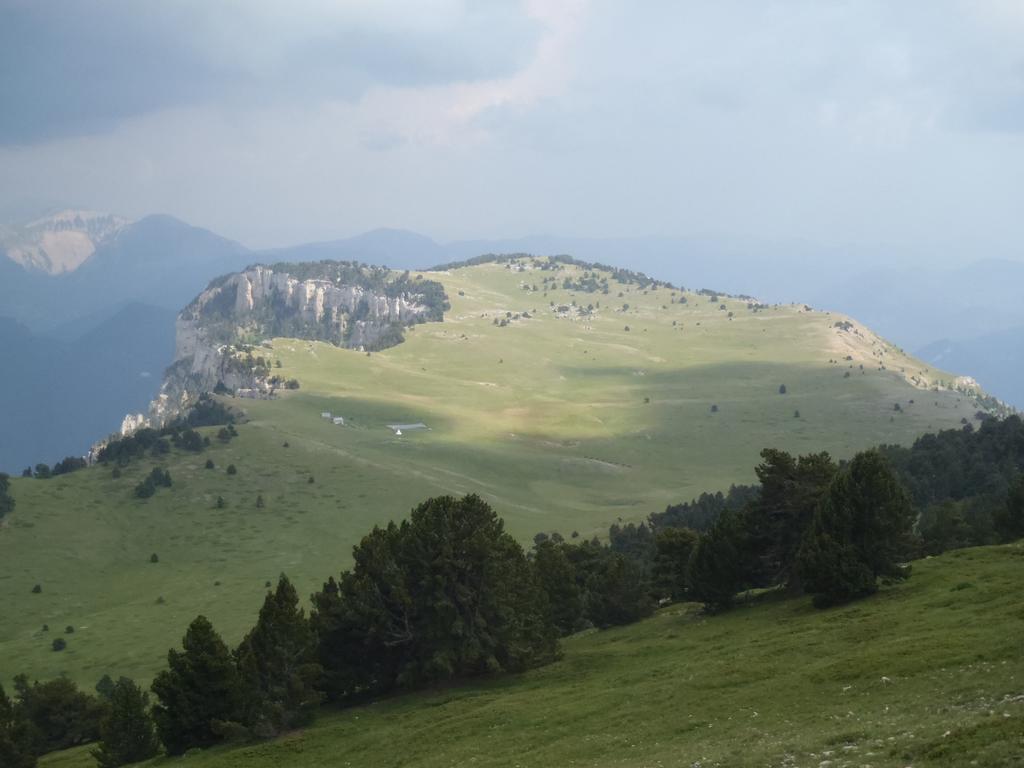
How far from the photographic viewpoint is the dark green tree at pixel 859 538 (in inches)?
2062

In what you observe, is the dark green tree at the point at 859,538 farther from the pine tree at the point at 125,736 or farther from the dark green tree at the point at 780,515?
the pine tree at the point at 125,736

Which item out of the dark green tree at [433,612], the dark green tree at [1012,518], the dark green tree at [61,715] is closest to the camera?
the dark green tree at [433,612]

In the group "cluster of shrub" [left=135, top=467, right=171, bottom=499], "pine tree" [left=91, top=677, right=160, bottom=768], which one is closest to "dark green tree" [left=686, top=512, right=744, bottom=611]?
"pine tree" [left=91, top=677, right=160, bottom=768]

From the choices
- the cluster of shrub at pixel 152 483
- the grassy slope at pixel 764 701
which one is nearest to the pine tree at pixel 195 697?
the grassy slope at pixel 764 701

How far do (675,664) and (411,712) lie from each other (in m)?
15.0

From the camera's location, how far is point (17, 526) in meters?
154

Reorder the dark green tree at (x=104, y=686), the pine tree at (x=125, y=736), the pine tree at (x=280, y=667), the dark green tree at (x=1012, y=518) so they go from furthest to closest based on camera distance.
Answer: the dark green tree at (x=104, y=686) < the dark green tree at (x=1012, y=518) < the pine tree at (x=125, y=736) < the pine tree at (x=280, y=667)

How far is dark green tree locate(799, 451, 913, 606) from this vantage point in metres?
52.4

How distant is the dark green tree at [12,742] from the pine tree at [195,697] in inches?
339

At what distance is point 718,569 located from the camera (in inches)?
2512

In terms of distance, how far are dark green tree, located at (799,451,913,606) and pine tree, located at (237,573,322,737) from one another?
31.0 metres

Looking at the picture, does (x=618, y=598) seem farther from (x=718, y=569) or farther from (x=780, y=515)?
(x=780, y=515)

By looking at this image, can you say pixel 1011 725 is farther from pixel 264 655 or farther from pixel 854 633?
pixel 264 655

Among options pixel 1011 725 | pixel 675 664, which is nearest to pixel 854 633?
pixel 675 664
